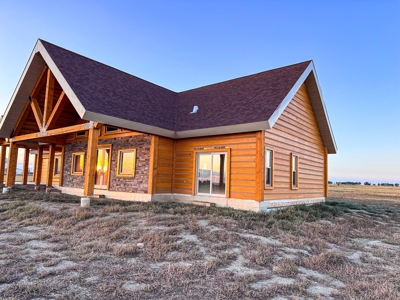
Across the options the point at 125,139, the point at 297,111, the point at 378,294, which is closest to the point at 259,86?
the point at 297,111

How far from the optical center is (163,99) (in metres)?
13.9

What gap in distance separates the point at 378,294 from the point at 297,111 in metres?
9.41

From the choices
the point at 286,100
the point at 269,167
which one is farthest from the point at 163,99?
the point at 269,167

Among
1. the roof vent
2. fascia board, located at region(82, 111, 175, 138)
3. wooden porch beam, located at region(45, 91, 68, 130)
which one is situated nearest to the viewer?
fascia board, located at region(82, 111, 175, 138)

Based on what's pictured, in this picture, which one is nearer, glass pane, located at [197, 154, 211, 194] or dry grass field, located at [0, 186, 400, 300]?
dry grass field, located at [0, 186, 400, 300]

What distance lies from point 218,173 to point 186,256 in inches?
228

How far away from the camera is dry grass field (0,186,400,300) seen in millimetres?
3555

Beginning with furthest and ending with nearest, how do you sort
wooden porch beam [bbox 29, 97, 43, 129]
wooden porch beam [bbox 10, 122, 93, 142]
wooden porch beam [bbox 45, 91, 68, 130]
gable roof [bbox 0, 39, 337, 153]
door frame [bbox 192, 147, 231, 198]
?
1. wooden porch beam [bbox 29, 97, 43, 129]
2. wooden porch beam [bbox 45, 91, 68, 130]
3. door frame [bbox 192, 147, 231, 198]
4. wooden porch beam [bbox 10, 122, 93, 142]
5. gable roof [bbox 0, 39, 337, 153]

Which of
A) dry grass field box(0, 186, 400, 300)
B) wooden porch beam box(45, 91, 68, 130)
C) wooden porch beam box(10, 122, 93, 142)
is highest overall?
wooden porch beam box(45, 91, 68, 130)

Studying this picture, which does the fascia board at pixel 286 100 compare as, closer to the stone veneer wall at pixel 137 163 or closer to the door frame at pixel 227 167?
the door frame at pixel 227 167

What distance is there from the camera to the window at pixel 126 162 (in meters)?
11.7

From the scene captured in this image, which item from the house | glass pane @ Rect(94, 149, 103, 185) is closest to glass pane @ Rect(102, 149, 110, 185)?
the house

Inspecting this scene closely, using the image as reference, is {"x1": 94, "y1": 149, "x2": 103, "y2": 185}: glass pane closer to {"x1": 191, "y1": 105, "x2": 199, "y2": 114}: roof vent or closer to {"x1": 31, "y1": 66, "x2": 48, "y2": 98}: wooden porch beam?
{"x1": 31, "y1": 66, "x2": 48, "y2": 98}: wooden porch beam

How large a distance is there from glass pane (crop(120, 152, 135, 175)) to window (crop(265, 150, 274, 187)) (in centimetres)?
570
